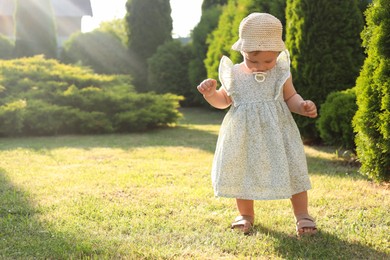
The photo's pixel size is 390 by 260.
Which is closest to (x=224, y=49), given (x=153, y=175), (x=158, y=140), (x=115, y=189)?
(x=158, y=140)

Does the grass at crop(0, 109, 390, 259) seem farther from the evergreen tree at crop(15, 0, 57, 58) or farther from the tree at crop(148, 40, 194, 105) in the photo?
the evergreen tree at crop(15, 0, 57, 58)

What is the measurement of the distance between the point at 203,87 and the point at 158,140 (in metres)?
5.45

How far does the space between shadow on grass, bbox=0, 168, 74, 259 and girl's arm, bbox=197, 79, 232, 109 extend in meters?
1.27

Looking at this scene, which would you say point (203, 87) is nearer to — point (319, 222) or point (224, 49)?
point (319, 222)

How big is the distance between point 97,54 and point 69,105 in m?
7.96

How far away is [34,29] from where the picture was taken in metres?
16.5

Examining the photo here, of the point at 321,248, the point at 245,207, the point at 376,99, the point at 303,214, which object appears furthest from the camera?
the point at 376,99

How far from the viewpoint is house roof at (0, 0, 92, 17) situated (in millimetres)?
30141

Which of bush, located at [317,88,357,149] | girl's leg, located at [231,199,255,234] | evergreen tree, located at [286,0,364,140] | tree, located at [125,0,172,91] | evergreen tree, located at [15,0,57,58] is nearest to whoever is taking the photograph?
girl's leg, located at [231,199,255,234]

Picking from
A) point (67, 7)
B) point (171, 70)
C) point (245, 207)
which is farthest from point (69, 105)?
point (67, 7)

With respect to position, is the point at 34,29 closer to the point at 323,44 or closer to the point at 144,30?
the point at 144,30

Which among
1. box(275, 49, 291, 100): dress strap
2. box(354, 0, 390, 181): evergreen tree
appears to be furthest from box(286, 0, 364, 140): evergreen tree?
box(275, 49, 291, 100): dress strap

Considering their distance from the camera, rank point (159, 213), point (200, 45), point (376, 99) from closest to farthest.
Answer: point (159, 213) < point (376, 99) < point (200, 45)

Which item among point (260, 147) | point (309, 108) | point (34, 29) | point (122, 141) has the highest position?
point (34, 29)
